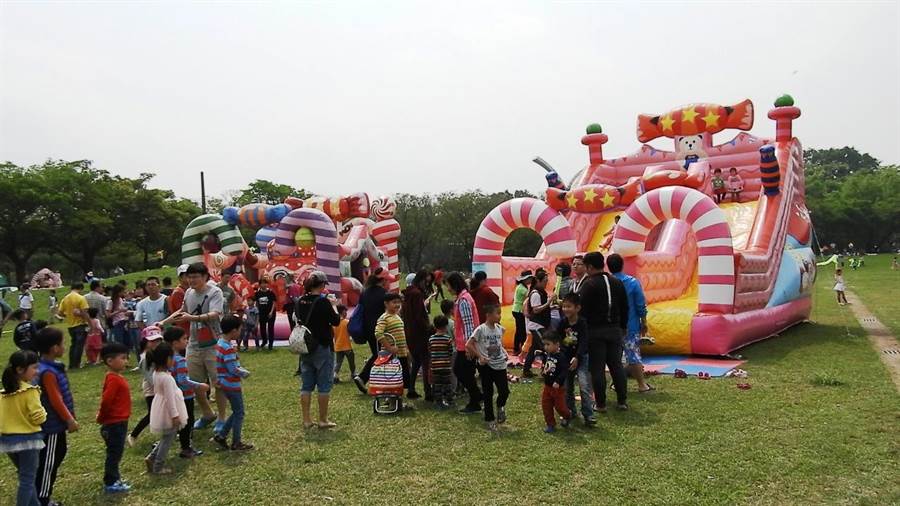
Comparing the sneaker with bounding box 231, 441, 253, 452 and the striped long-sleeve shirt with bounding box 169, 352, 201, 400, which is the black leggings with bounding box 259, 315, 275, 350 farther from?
the sneaker with bounding box 231, 441, 253, 452

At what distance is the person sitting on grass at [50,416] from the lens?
3594 mm

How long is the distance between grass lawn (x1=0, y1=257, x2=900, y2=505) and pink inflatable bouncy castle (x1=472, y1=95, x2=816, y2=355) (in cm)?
206

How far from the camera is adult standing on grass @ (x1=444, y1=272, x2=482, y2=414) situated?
5.68m

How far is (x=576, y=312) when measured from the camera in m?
5.16

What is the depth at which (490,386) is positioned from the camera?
17.0 feet

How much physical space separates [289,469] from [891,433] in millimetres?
4277

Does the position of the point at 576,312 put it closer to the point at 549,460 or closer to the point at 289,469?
the point at 549,460

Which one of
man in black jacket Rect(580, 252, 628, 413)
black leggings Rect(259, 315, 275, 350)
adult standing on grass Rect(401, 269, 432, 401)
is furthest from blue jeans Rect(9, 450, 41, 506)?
black leggings Rect(259, 315, 275, 350)

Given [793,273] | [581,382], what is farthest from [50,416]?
[793,273]

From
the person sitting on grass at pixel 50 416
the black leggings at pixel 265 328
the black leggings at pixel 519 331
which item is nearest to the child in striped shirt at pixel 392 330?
the black leggings at pixel 519 331

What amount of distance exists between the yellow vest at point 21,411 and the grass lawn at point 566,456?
2.60 ft

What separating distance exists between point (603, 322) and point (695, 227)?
393 centimetres

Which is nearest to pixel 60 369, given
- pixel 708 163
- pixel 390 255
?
pixel 708 163

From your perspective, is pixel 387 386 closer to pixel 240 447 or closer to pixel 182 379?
pixel 240 447
